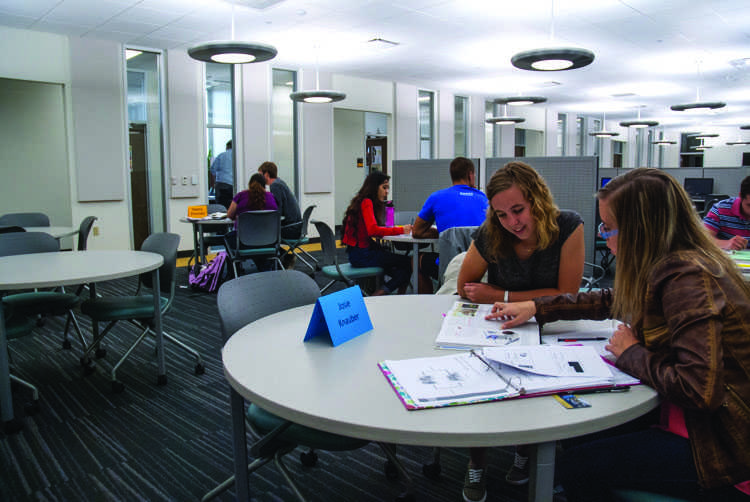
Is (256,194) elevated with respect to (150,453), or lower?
elevated

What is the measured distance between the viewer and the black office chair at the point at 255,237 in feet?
A: 17.7

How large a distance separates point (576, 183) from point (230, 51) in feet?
Result: 10.3

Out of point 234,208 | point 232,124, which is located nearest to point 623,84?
point 232,124

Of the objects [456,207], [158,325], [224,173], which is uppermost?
[224,173]

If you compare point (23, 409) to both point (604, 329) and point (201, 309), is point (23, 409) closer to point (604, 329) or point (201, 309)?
point (201, 309)

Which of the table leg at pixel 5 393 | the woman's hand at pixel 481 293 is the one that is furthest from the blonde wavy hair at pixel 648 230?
the table leg at pixel 5 393

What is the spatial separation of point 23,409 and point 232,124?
653cm

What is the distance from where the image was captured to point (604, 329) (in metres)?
1.59

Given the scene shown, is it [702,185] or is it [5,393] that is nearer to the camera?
[5,393]

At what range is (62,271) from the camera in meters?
2.72

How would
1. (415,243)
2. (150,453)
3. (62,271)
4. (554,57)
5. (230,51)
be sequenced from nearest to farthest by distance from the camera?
(150,453)
(62,271)
(415,243)
(230,51)
(554,57)

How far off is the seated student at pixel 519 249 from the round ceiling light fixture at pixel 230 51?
127 inches

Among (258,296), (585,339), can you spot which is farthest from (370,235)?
(585,339)

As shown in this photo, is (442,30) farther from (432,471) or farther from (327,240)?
(432,471)
